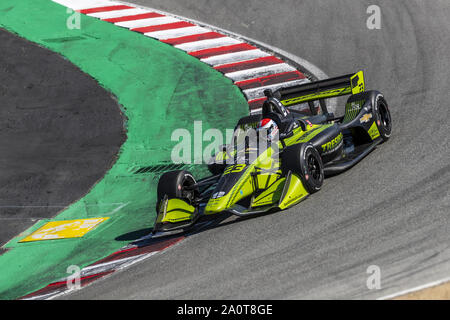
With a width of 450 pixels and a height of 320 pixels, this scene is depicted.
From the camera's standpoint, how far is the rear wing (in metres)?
11.1

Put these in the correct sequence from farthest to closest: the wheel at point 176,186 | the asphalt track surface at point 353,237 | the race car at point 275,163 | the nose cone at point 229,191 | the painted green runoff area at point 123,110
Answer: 1. the painted green runoff area at point 123,110
2. the wheel at point 176,186
3. the race car at point 275,163
4. the nose cone at point 229,191
5. the asphalt track surface at point 353,237

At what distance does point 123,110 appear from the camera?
1370cm

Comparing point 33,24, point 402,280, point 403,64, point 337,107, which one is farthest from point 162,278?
point 33,24

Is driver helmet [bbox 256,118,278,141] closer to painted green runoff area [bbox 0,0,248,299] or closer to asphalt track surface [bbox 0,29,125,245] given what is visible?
painted green runoff area [bbox 0,0,248,299]

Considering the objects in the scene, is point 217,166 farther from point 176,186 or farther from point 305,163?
point 305,163

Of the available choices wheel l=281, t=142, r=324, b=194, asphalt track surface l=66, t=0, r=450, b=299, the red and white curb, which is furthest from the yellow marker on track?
the red and white curb

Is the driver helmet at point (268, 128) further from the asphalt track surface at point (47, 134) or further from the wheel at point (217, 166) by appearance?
the asphalt track surface at point (47, 134)

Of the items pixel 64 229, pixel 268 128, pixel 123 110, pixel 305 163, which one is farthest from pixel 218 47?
pixel 305 163

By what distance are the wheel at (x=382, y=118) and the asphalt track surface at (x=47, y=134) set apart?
479cm

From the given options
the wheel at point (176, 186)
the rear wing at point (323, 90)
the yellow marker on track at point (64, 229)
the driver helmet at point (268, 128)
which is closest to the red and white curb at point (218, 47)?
the rear wing at point (323, 90)

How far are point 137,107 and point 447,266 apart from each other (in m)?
8.73

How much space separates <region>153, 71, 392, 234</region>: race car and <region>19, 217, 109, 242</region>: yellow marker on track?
Answer: 1.48 m

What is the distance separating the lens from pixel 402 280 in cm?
630

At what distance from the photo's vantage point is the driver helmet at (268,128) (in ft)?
30.8
